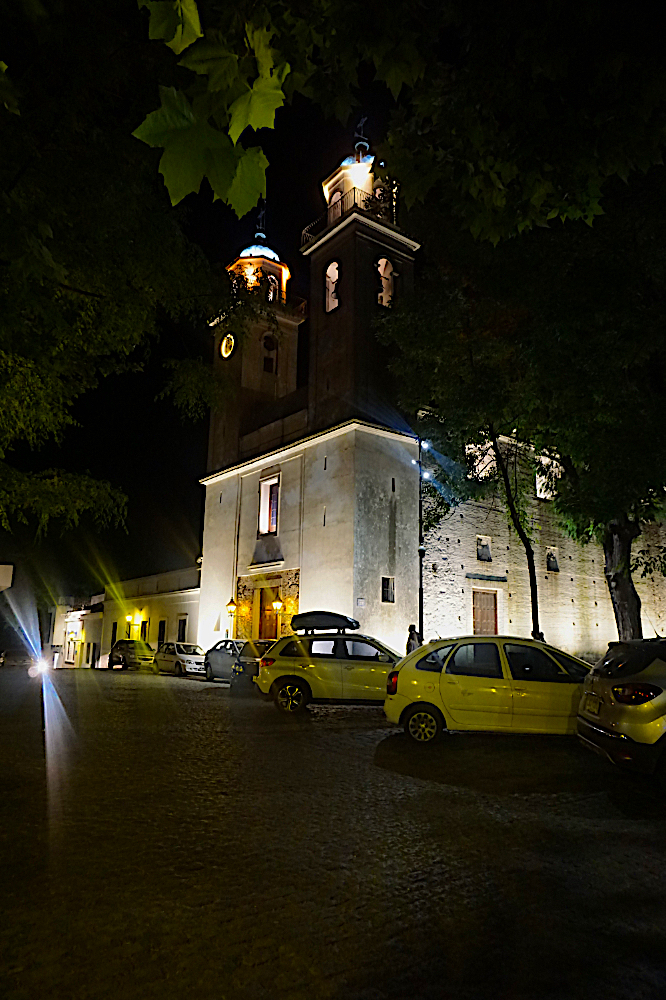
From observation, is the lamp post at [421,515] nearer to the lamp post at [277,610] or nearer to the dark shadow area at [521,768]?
the lamp post at [277,610]

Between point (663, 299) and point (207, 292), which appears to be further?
point (663, 299)

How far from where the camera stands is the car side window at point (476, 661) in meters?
10.1

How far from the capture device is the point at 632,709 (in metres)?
6.66

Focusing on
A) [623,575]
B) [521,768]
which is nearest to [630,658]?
[521,768]

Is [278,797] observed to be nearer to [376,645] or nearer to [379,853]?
[379,853]

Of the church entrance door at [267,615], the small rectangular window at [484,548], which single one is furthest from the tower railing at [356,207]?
the church entrance door at [267,615]

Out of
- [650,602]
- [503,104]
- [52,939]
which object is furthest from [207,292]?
[650,602]

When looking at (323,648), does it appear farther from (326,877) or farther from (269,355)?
(269,355)

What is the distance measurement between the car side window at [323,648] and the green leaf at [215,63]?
12133 mm

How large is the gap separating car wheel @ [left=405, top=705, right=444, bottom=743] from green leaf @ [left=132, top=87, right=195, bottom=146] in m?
8.98

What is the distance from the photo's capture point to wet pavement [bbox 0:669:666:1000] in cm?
326

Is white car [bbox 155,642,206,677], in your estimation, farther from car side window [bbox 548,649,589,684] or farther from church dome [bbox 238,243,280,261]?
church dome [bbox 238,243,280,261]

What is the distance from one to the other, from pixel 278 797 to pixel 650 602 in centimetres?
3128

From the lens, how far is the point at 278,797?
267 inches
